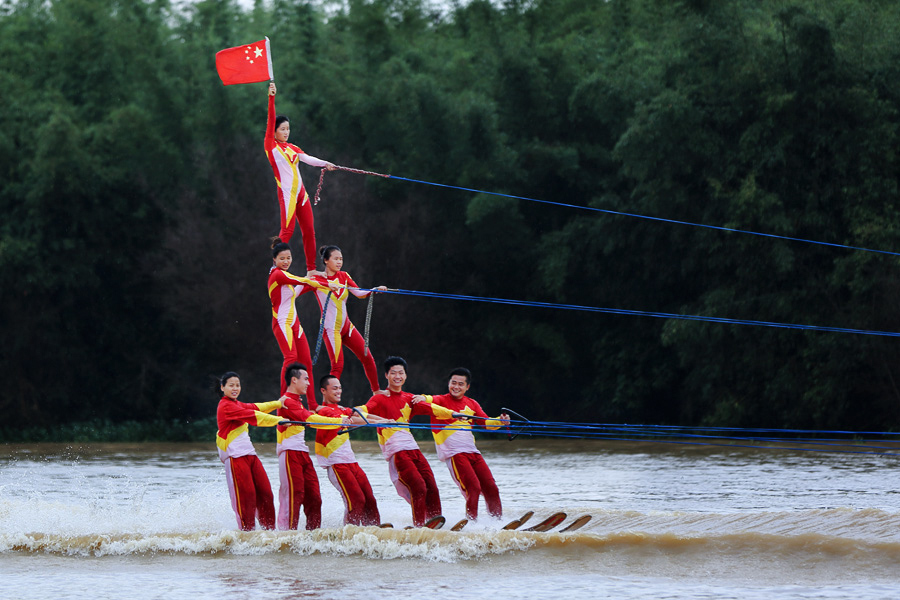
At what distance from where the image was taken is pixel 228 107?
29.7 metres

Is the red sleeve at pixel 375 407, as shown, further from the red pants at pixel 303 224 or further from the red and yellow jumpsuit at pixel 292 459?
the red pants at pixel 303 224

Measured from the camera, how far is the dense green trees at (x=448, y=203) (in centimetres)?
2569

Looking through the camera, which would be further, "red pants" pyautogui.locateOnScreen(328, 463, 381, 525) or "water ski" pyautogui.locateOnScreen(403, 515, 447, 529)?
"red pants" pyautogui.locateOnScreen(328, 463, 381, 525)

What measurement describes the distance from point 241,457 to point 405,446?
150cm

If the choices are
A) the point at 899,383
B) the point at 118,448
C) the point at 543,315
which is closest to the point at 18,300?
the point at 118,448

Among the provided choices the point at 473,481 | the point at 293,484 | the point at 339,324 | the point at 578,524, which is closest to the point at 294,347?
the point at 339,324

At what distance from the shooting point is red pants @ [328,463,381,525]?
11.4m

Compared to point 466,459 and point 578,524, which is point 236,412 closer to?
point 466,459

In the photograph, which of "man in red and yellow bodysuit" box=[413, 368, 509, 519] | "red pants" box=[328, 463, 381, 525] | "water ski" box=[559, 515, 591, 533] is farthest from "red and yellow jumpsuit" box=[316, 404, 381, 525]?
"water ski" box=[559, 515, 591, 533]

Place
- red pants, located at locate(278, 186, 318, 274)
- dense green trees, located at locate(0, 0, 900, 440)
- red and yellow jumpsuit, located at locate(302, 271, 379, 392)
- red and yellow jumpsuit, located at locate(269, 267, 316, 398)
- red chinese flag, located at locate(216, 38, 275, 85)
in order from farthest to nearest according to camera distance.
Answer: dense green trees, located at locate(0, 0, 900, 440), red chinese flag, located at locate(216, 38, 275, 85), red pants, located at locate(278, 186, 318, 274), red and yellow jumpsuit, located at locate(302, 271, 379, 392), red and yellow jumpsuit, located at locate(269, 267, 316, 398)

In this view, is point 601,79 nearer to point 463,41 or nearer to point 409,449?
point 463,41

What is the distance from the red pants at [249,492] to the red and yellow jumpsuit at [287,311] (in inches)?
38.7

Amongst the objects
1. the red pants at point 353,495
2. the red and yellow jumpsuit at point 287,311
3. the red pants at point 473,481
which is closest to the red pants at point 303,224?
the red and yellow jumpsuit at point 287,311

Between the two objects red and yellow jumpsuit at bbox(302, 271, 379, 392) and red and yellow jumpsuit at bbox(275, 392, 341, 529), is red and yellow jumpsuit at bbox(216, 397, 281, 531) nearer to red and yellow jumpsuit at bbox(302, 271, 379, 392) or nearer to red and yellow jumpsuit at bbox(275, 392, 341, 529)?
red and yellow jumpsuit at bbox(275, 392, 341, 529)
